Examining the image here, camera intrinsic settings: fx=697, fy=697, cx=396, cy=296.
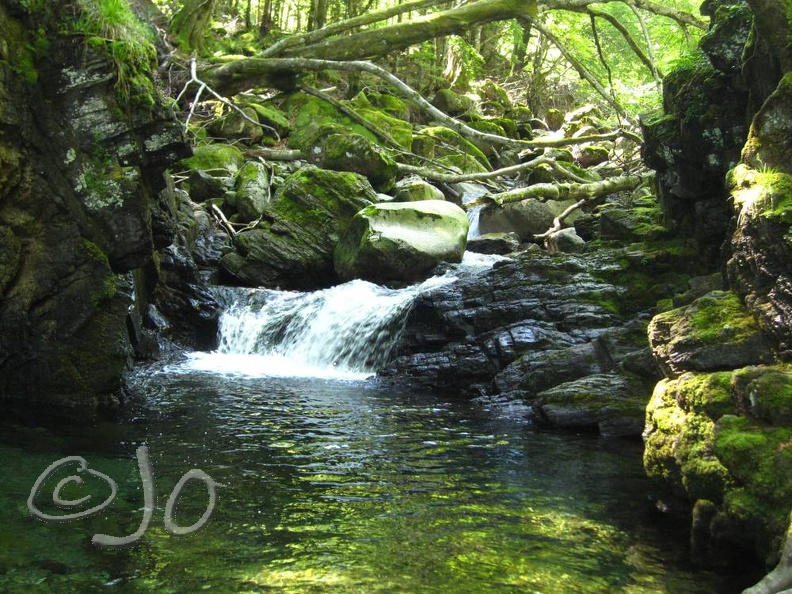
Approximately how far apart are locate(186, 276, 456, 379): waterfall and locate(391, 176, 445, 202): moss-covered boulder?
4141 millimetres

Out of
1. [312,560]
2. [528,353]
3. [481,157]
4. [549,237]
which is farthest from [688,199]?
[481,157]

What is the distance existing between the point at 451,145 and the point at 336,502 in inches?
769

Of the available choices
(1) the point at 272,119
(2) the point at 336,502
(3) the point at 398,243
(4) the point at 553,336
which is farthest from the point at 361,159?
(2) the point at 336,502

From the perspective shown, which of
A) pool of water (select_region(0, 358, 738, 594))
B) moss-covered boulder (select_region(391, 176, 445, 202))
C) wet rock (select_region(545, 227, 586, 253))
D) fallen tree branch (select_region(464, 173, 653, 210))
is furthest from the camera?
moss-covered boulder (select_region(391, 176, 445, 202))

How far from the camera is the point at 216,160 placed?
59.4 feet

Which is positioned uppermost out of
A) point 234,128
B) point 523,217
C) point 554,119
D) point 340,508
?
point 554,119

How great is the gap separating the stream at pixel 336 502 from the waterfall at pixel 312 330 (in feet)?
7.58

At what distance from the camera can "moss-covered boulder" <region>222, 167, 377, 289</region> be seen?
15.0 m

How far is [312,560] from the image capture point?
4035mm

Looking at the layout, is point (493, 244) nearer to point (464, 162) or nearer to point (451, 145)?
point (464, 162)

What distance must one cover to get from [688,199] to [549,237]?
5604 millimetres

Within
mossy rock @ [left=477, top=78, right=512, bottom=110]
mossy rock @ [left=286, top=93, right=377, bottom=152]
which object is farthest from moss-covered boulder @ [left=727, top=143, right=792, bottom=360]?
mossy rock @ [left=477, top=78, right=512, bottom=110]

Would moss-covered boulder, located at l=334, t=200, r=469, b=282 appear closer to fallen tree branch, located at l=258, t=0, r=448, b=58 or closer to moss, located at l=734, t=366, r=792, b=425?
fallen tree branch, located at l=258, t=0, r=448, b=58

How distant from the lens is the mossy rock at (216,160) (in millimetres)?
17828
